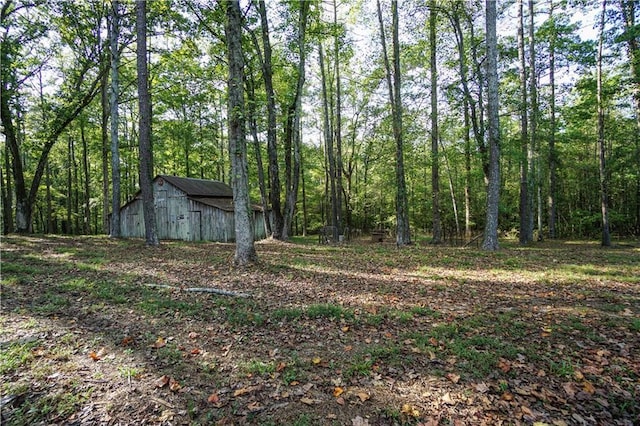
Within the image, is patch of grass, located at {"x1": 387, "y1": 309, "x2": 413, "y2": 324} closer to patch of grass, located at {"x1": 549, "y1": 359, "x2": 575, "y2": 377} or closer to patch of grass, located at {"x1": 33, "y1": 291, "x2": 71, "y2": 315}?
patch of grass, located at {"x1": 549, "y1": 359, "x2": 575, "y2": 377}

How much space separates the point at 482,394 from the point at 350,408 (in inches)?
54.8

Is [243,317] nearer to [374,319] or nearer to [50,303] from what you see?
[374,319]

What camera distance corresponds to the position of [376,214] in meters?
32.2

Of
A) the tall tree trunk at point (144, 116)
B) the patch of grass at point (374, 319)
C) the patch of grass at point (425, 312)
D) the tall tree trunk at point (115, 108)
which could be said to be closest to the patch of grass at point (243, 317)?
the patch of grass at point (374, 319)

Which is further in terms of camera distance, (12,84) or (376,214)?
(376,214)

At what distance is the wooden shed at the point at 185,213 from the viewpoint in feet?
62.6

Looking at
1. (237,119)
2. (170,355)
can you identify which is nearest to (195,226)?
(237,119)

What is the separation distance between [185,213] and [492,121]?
59.4ft

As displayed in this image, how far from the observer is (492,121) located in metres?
11.3

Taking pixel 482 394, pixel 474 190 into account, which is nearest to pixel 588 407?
pixel 482 394

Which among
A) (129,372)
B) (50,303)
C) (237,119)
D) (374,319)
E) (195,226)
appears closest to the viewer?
(129,372)

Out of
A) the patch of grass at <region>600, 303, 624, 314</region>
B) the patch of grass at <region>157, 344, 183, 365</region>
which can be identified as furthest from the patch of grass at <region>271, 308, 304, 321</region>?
the patch of grass at <region>600, 303, 624, 314</region>

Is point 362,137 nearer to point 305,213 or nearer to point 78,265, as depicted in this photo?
point 305,213

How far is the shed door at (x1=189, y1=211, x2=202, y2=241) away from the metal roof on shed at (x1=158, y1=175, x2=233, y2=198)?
4.42 ft
